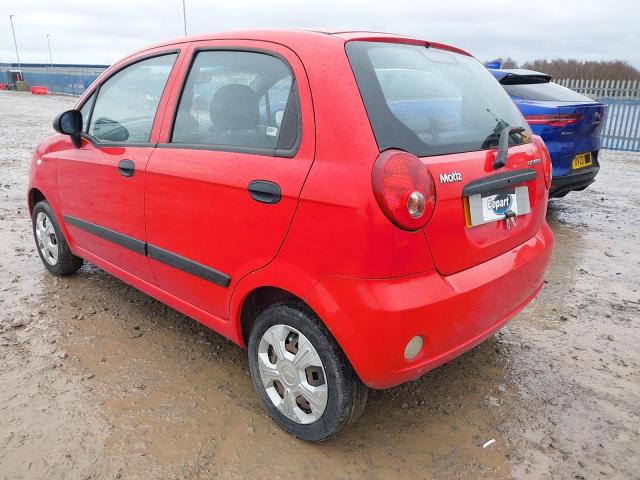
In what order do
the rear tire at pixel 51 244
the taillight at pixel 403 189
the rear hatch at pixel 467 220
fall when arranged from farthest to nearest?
the rear tire at pixel 51 244
the rear hatch at pixel 467 220
the taillight at pixel 403 189

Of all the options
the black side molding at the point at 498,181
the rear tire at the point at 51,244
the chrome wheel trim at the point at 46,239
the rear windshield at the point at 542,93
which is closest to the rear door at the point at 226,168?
the black side molding at the point at 498,181

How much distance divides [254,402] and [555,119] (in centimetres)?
416

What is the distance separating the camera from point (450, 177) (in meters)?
1.99

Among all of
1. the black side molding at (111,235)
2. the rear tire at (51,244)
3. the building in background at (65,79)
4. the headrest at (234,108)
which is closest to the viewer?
the headrest at (234,108)

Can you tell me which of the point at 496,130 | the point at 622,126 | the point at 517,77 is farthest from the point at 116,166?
the point at 622,126

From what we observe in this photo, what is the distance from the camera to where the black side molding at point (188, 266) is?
2.41 metres

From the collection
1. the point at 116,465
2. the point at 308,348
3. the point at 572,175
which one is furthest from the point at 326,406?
the point at 572,175

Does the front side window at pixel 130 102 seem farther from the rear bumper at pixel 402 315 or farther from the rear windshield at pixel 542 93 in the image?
the rear windshield at pixel 542 93

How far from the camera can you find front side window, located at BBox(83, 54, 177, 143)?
9.30 ft

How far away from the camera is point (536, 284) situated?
101 inches

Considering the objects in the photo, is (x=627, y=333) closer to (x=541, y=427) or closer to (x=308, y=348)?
(x=541, y=427)

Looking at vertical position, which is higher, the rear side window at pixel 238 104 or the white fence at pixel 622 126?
the rear side window at pixel 238 104

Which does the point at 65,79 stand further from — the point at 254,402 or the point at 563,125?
the point at 254,402

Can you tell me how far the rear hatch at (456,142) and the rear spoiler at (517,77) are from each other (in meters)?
3.18
